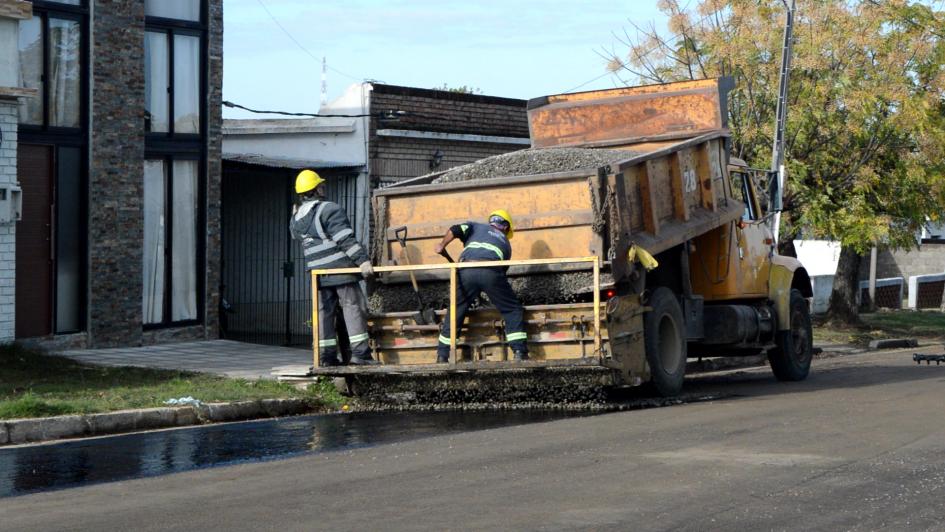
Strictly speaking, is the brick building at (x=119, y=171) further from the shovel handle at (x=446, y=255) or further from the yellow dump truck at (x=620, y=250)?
the shovel handle at (x=446, y=255)

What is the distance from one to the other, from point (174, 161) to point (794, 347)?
9.10 metres

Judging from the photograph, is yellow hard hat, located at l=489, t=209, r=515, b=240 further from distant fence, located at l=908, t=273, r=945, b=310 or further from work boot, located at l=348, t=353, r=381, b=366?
distant fence, located at l=908, t=273, r=945, b=310

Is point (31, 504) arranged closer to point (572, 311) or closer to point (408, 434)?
point (408, 434)

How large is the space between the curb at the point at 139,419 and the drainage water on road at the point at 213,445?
34 cm

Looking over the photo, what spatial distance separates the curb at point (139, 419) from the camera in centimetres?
1106

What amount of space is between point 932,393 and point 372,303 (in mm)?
5634

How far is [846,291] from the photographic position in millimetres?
26547

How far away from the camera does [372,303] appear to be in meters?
13.3

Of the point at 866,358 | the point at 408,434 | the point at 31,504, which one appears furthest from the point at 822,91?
the point at 31,504

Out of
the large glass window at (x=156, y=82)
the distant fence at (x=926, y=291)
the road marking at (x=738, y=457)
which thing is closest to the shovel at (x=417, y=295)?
the road marking at (x=738, y=457)

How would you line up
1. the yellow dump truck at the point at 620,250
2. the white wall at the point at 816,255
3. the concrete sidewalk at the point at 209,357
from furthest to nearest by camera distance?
the white wall at the point at 816,255 → the concrete sidewalk at the point at 209,357 → the yellow dump truck at the point at 620,250

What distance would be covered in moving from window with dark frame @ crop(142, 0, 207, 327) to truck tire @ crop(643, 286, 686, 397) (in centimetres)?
856

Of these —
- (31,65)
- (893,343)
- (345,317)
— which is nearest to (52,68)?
(31,65)

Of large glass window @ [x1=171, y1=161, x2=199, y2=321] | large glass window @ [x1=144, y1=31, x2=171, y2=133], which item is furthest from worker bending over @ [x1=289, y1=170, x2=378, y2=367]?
large glass window @ [x1=171, y1=161, x2=199, y2=321]
